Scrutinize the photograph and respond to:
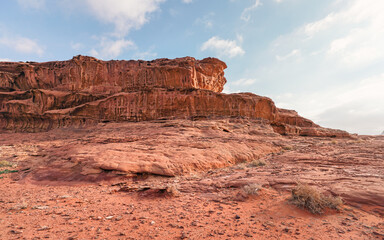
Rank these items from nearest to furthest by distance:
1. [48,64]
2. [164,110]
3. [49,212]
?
[49,212] → [164,110] → [48,64]

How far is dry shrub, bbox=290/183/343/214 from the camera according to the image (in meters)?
3.79

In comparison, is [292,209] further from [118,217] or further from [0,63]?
[0,63]

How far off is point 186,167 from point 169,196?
3163mm

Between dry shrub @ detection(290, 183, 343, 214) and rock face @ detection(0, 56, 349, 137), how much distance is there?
17343 mm

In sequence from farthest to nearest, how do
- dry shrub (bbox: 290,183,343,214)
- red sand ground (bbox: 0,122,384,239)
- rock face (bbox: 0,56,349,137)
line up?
rock face (bbox: 0,56,349,137) < dry shrub (bbox: 290,183,343,214) < red sand ground (bbox: 0,122,384,239)

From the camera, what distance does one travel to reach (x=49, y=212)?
426cm

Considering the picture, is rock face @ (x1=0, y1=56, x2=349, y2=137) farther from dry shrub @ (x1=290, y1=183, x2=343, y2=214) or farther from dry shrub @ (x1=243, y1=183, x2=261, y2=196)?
dry shrub @ (x1=290, y1=183, x2=343, y2=214)

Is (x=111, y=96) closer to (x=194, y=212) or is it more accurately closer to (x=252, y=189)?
(x=194, y=212)

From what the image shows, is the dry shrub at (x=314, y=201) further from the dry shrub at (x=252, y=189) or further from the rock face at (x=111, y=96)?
the rock face at (x=111, y=96)

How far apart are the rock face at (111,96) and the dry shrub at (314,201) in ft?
56.9

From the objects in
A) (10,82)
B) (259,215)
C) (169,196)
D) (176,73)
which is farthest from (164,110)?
(10,82)

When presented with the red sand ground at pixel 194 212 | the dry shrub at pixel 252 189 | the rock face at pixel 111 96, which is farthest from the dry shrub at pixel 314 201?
the rock face at pixel 111 96

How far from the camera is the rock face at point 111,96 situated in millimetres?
22656

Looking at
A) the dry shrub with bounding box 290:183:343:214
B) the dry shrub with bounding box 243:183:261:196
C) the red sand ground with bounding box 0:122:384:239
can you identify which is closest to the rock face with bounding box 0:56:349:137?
the red sand ground with bounding box 0:122:384:239
